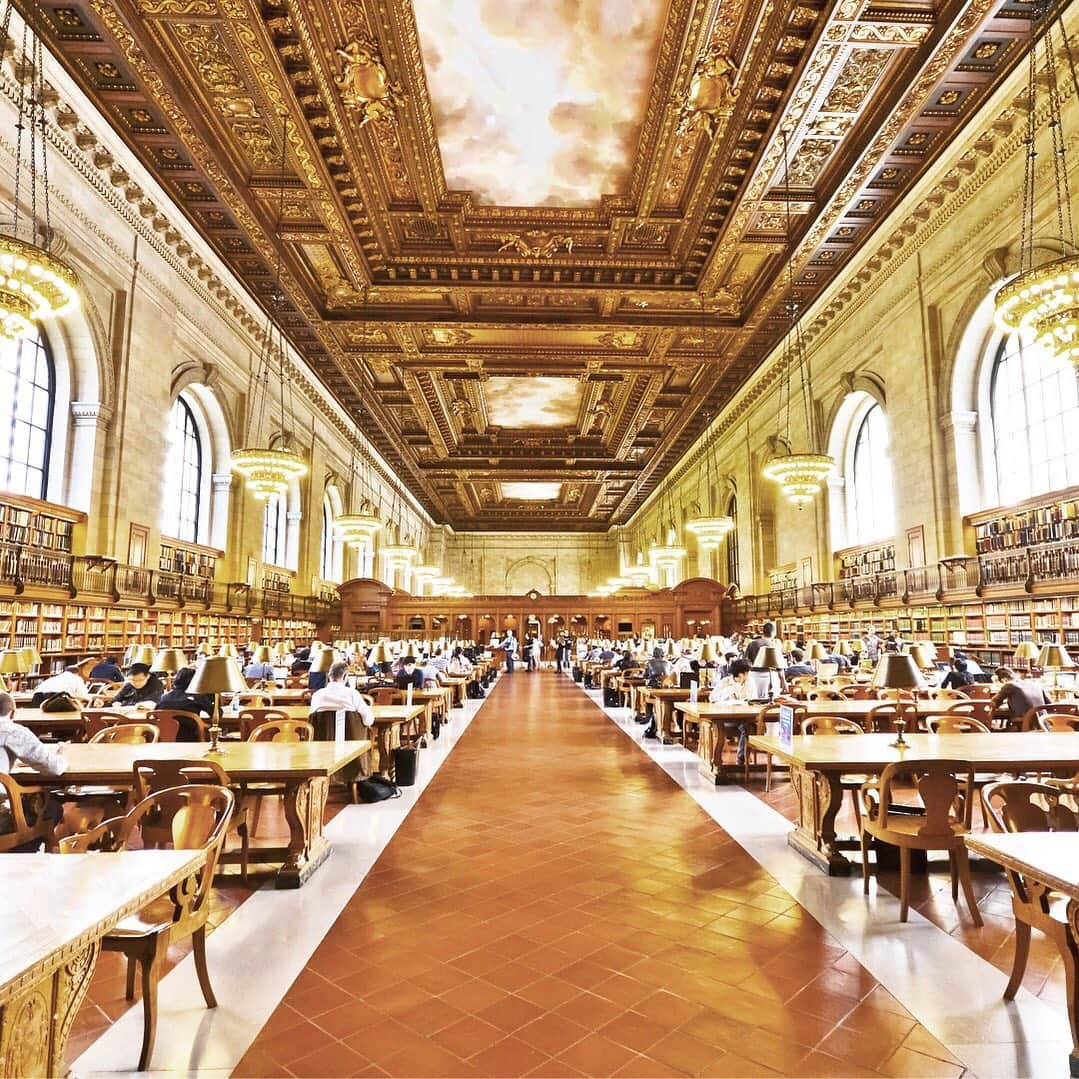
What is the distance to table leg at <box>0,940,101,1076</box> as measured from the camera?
5.30 ft

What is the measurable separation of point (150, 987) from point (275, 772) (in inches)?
56.3

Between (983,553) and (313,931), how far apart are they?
36.8ft

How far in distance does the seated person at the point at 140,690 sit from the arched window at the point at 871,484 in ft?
41.3

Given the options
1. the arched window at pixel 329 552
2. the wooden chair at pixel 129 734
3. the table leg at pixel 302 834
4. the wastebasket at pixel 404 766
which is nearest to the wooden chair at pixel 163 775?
the table leg at pixel 302 834

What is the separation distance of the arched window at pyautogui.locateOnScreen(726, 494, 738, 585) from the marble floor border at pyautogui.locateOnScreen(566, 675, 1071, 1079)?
1914 centimetres

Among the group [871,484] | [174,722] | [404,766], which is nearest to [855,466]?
[871,484]

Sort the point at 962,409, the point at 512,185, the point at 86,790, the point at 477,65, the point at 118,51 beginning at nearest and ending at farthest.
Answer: the point at 86,790 → the point at 118,51 → the point at 477,65 → the point at 512,185 → the point at 962,409

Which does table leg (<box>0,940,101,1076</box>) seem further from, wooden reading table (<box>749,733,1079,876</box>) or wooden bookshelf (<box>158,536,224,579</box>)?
wooden bookshelf (<box>158,536,224,579</box>)

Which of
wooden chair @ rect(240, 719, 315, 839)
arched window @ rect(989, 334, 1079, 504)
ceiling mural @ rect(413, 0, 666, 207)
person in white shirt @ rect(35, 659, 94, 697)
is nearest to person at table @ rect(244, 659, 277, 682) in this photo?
person in white shirt @ rect(35, 659, 94, 697)

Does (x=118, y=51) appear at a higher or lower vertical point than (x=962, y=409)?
higher

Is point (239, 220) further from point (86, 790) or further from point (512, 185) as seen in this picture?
point (86, 790)

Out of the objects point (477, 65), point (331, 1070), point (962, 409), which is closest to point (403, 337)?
point (477, 65)

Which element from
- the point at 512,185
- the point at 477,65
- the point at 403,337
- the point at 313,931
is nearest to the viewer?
the point at 313,931

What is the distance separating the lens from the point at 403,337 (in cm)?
1541
